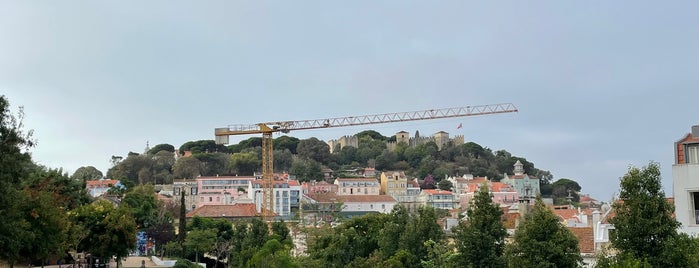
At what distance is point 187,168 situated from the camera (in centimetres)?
14362

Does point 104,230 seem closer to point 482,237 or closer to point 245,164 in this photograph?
point 482,237

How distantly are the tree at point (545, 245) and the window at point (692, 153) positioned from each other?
6.87 m

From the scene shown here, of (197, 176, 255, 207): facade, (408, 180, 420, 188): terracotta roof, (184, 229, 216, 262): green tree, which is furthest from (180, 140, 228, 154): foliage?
(184, 229, 216, 262): green tree

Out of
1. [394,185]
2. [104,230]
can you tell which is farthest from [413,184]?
[104,230]

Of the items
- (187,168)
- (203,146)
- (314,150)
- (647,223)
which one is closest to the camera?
(647,223)

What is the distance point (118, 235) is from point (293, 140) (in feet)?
476

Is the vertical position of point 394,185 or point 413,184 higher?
point 413,184

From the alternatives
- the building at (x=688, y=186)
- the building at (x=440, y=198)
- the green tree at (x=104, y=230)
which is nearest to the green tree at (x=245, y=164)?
the building at (x=440, y=198)

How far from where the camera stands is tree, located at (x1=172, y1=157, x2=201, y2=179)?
471 ft

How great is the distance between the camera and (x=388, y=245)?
1215 inches

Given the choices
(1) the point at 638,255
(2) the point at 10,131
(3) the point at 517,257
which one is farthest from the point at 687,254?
(2) the point at 10,131

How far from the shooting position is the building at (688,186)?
2273cm

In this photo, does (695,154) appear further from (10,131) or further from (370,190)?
(370,190)

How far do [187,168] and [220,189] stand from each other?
19.3 m
